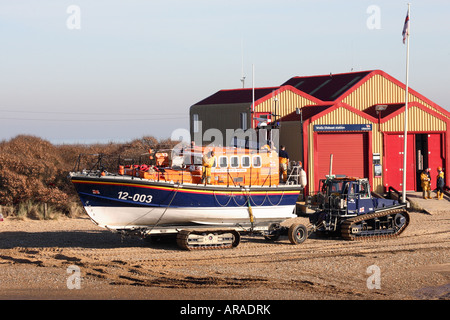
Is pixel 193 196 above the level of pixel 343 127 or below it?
→ below

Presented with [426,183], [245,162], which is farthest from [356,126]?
[245,162]

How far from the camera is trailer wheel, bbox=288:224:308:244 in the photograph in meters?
22.4

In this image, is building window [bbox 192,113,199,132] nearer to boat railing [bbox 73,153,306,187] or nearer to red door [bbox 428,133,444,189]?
red door [bbox 428,133,444,189]

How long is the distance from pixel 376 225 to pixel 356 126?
960 cm

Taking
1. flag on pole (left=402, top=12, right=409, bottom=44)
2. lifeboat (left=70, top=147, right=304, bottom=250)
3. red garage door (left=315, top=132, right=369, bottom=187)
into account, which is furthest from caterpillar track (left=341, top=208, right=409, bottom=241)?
flag on pole (left=402, top=12, right=409, bottom=44)

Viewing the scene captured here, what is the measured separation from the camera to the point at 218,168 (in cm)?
2159

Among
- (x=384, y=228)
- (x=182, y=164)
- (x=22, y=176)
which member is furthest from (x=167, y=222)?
(x=22, y=176)

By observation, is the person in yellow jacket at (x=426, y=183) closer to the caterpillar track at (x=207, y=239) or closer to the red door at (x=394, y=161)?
the red door at (x=394, y=161)

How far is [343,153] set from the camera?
3272cm

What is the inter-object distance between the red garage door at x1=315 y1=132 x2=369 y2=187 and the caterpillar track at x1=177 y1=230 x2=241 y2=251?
36.8 feet

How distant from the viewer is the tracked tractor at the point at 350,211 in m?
23.2

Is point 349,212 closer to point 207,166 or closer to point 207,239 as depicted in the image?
point 207,239
